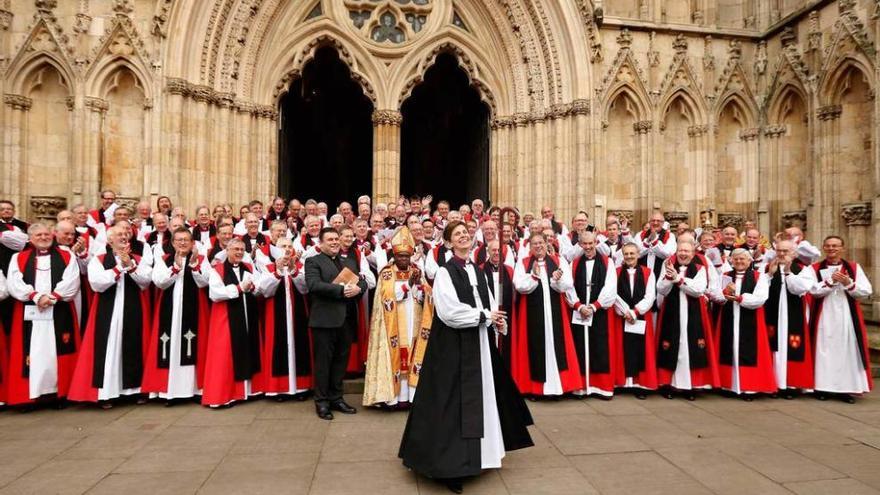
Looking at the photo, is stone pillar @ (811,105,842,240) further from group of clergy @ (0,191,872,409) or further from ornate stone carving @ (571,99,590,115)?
group of clergy @ (0,191,872,409)

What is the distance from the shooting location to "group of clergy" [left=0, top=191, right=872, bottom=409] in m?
5.92

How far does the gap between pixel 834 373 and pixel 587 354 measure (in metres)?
3.08

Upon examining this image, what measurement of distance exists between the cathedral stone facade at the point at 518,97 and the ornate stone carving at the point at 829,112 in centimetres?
3

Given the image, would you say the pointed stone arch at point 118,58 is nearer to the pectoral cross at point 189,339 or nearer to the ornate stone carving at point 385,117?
the ornate stone carving at point 385,117

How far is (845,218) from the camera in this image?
410 inches

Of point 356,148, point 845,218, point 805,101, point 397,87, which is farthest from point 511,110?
point 356,148

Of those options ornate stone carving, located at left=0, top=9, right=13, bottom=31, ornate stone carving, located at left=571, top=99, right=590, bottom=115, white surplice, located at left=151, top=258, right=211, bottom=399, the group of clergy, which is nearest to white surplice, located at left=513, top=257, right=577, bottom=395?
the group of clergy

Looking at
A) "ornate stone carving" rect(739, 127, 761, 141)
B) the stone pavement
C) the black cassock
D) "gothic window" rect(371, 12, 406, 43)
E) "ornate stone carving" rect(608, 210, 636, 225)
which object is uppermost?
"gothic window" rect(371, 12, 406, 43)

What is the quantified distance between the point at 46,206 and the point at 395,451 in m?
9.35

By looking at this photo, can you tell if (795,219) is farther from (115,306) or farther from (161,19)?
(161,19)

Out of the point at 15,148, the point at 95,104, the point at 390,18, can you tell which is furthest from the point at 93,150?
the point at 390,18

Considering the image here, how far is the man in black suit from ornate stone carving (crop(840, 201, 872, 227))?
9841mm

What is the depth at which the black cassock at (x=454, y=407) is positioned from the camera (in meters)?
3.94

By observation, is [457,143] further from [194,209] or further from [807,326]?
[807,326]
